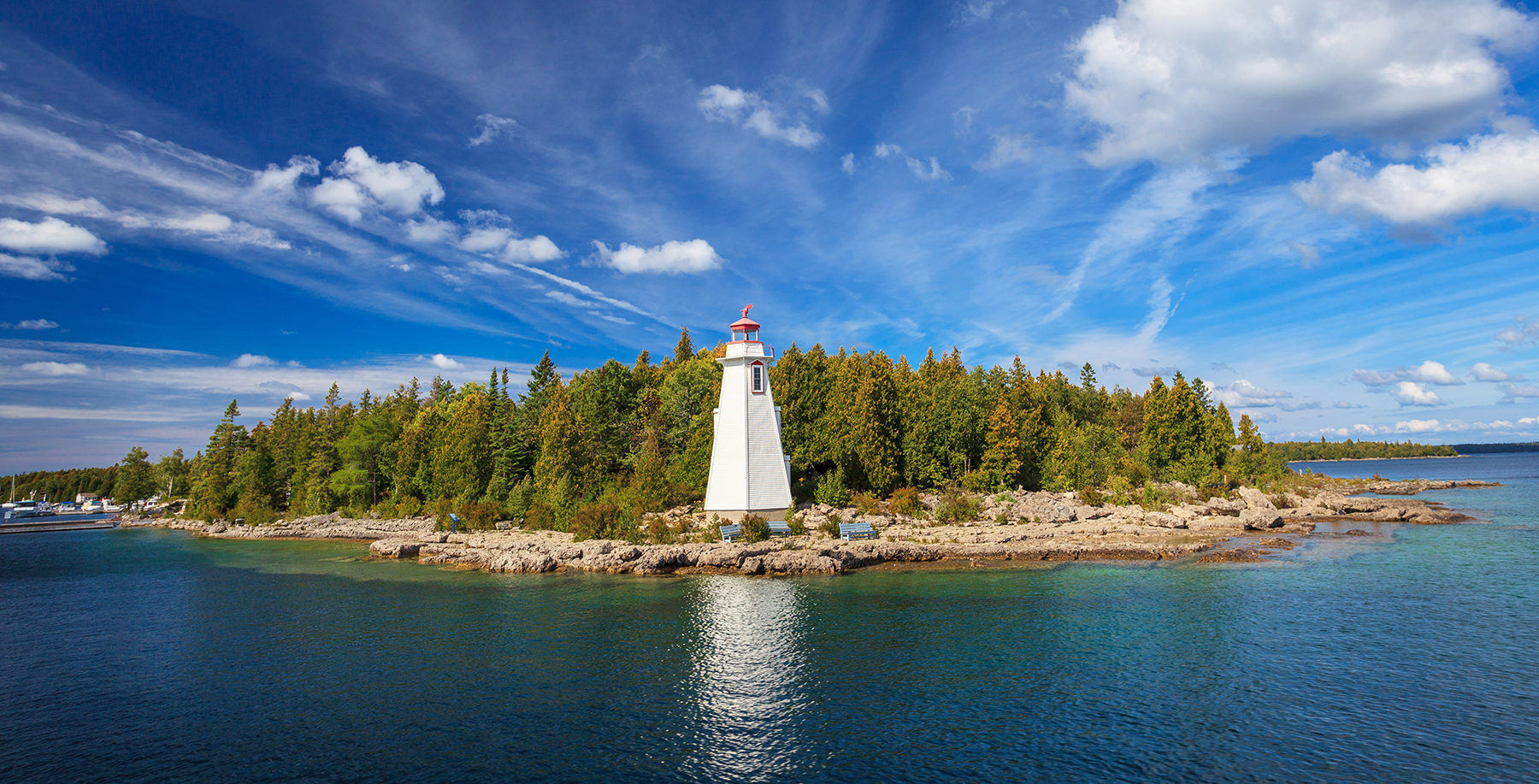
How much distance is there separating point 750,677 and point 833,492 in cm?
3025

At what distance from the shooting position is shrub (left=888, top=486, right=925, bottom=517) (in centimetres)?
4780

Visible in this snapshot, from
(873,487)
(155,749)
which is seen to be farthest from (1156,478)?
(155,749)

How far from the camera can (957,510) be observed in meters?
46.8

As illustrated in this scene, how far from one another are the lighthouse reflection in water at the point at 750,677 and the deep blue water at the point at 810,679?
0.10 m

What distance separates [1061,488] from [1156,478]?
14883mm

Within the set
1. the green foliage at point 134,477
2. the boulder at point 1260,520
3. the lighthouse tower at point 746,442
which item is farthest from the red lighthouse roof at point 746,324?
the green foliage at point 134,477

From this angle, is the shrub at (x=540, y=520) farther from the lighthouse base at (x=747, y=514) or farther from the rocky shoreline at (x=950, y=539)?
the lighthouse base at (x=747, y=514)

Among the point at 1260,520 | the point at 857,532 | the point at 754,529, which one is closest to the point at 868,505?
the point at 857,532

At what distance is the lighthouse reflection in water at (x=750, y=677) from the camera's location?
46.9ft

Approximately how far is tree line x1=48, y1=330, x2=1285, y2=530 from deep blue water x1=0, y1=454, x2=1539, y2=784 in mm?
19707

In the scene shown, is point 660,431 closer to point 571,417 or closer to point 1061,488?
point 571,417

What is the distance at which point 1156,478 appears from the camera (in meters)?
66.6

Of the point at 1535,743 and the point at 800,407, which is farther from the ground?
the point at 800,407

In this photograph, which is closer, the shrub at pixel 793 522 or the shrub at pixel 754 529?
the shrub at pixel 754 529
